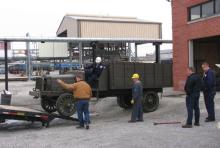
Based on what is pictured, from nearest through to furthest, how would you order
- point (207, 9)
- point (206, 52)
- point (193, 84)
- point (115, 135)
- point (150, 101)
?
point (115, 135), point (193, 84), point (150, 101), point (207, 9), point (206, 52)

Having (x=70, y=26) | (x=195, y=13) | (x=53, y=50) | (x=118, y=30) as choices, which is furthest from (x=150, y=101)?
(x=70, y=26)

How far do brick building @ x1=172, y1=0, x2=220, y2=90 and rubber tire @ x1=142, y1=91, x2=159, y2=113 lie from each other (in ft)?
26.8

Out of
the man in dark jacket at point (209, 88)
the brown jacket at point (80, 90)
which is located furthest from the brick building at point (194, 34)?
the brown jacket at point (80, 90)

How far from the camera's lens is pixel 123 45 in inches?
1618

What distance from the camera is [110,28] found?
5438 centimetres

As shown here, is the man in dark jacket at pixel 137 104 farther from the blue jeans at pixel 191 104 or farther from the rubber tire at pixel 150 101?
the rubber tire at pixel 150 101

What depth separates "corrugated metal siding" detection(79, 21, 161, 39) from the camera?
52656 mm

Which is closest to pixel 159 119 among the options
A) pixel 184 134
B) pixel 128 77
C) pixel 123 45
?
pixel 128 77

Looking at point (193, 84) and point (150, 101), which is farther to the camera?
point (150, 101)

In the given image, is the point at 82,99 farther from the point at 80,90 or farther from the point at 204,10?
the point at 204,10

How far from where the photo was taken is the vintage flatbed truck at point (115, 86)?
53.4ft

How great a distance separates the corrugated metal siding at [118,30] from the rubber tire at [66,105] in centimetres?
3630

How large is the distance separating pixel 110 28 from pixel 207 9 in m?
29.2

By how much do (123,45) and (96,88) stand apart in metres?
24.4
